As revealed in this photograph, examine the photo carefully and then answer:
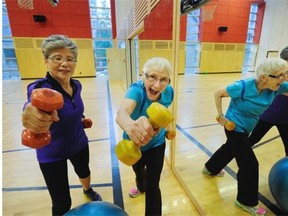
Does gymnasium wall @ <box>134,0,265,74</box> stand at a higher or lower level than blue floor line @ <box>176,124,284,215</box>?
higher

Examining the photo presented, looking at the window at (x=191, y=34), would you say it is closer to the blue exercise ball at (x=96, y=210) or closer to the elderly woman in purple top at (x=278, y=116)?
the elderly woman in purple top at (x=278, y=116)

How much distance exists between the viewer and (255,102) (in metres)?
1.54

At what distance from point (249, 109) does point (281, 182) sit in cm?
68

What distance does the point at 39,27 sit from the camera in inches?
453

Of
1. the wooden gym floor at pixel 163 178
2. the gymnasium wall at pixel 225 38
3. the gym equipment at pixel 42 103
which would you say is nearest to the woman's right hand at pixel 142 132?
the gym equipment at pixel 42 103

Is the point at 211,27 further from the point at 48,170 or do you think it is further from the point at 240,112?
the point at 48,170

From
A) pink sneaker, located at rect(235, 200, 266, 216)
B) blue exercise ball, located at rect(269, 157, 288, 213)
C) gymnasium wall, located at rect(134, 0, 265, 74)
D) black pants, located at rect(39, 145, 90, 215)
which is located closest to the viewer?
black pants, located at rect(39, 145, 90, 215)

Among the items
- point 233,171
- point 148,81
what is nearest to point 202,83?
point 233,171

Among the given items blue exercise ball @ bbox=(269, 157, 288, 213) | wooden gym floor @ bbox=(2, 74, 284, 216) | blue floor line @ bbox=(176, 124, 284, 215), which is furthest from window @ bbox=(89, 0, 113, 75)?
blue exercise ball @ bbox=(269, 157, 288, 213)

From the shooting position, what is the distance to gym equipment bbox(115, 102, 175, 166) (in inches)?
25.3

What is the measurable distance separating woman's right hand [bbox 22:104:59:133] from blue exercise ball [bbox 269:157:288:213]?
73.2 inches

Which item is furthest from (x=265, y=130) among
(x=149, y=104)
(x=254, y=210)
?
(x=149, y=104)

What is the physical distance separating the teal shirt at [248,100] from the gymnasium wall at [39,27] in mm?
12711

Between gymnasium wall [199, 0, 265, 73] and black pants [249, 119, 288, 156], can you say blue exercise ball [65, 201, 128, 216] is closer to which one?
black pants [249, 119, 288, 156]
